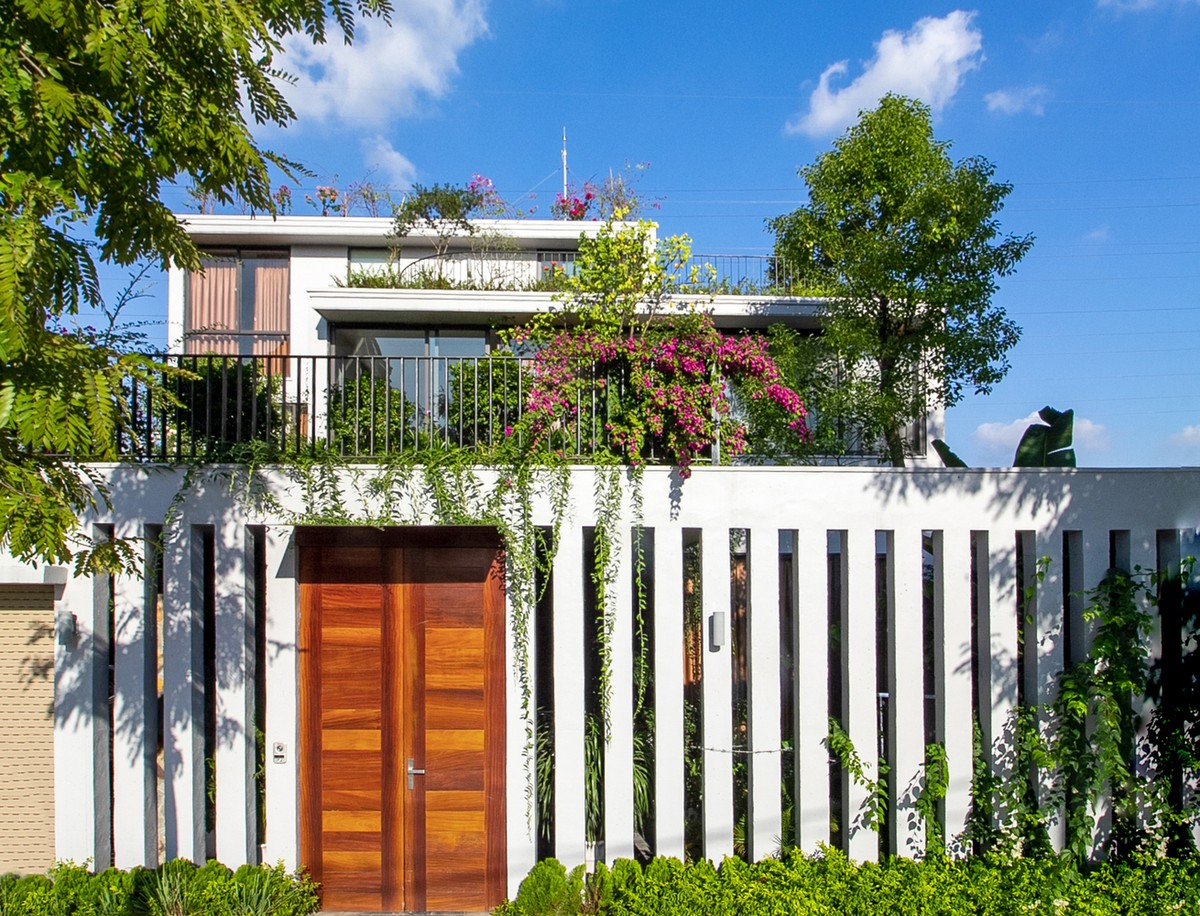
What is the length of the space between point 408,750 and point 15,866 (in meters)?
3.08

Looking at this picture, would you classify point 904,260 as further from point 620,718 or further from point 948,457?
point 620,718

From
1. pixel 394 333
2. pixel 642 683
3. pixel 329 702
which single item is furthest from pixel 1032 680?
pixel 394 333

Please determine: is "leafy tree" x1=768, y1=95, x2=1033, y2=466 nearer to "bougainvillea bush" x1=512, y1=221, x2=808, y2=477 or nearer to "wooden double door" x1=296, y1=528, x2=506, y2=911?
"bougainvillea bush" x1=512, y1=221, x2=808, y2=477

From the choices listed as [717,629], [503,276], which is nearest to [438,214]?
[503,276]

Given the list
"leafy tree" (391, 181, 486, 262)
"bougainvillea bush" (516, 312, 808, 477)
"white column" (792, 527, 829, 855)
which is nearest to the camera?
"white column" (792, 527, 829, 855)

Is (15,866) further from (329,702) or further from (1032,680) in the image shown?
(1032,680)

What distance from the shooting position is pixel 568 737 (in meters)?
5.77

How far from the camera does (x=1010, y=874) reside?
5277 mm

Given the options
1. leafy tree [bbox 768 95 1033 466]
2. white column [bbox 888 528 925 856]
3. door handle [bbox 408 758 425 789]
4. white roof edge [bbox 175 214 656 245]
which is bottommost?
door handle [bbox 408 758 425 789]

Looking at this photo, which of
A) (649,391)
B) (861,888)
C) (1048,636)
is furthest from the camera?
(649,391)

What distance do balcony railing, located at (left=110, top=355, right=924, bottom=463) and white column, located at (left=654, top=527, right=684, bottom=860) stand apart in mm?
962

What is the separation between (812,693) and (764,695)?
1.14 ft

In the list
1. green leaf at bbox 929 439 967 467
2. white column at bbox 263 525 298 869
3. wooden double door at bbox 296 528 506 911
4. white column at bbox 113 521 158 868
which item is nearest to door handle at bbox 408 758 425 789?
wooden double door at bbox 296 528 506 911

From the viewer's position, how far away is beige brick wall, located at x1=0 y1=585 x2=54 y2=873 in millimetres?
5879
